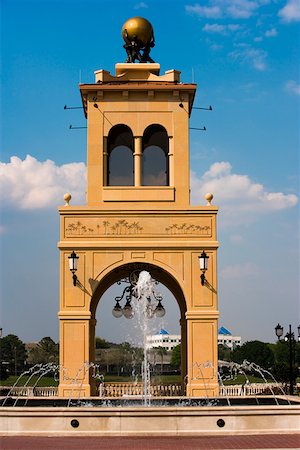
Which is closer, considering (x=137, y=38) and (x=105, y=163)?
(x=105, y=163)

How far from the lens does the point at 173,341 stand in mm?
150000

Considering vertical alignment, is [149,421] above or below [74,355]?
below

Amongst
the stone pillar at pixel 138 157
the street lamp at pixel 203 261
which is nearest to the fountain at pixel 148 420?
the street lamp at pixel 203 261

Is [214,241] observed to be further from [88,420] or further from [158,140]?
[88,420]

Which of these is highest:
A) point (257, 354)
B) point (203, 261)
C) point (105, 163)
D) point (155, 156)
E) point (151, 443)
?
point (155, 156)

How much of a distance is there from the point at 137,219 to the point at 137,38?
6559 millimetres

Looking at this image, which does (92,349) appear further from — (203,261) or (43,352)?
(43,352)

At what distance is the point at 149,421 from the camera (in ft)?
49.0

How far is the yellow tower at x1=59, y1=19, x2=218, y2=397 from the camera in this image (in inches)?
875

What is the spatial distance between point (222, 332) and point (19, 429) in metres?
159

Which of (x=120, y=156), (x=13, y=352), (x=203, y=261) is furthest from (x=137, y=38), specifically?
(x=13, y=352)

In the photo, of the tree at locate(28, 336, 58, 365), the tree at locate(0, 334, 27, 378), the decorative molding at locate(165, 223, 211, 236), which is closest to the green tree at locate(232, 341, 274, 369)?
the tree at locate(28, 336, 58, 365)

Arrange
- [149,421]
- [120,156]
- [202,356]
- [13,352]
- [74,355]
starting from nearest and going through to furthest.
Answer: [149,421] → [74,355] → [202,356] → [120,156] → [13,352]

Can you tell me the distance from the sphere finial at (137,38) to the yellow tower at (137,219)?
1220mm
